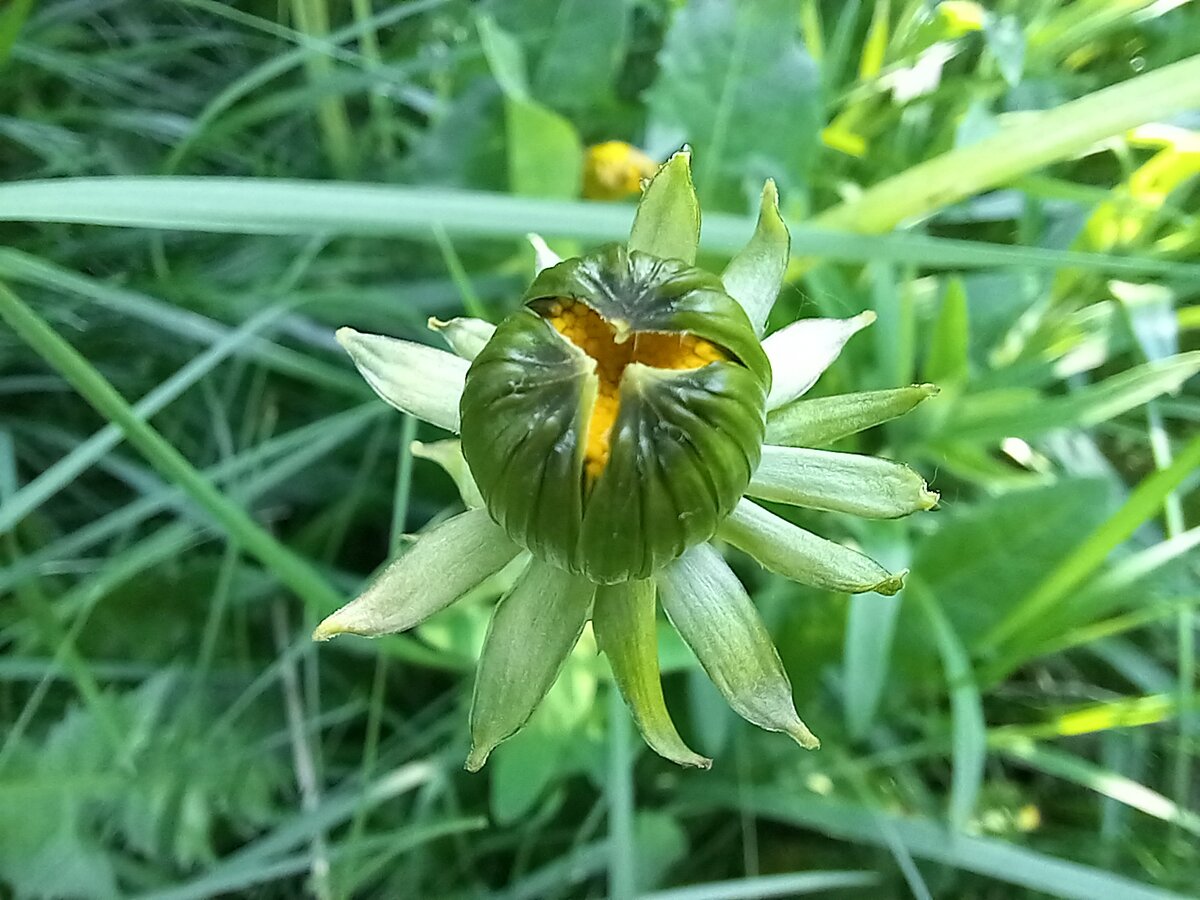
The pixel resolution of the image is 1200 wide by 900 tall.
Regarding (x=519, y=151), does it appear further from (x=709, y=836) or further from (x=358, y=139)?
(x=709, y=836)

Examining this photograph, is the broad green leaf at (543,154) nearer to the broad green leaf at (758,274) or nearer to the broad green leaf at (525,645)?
the broad green leaf at (758,274)

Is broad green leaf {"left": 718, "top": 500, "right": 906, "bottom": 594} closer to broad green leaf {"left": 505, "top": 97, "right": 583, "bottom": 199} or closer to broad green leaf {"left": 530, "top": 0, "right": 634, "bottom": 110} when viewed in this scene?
broad green leaf {"left": 505, "top": 97, "right": 583, "bottom": 199}

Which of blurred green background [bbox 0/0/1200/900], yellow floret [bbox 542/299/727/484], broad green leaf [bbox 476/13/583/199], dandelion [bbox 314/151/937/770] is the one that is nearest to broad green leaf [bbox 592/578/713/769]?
dandelion [bbox 314/151/937/770]

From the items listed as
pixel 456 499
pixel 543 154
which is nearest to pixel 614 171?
pixel 543 154

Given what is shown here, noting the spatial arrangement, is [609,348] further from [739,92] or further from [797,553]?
[739,92]

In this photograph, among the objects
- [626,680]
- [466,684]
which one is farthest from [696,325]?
[466,684]

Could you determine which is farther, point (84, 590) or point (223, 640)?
point (223, 640)
